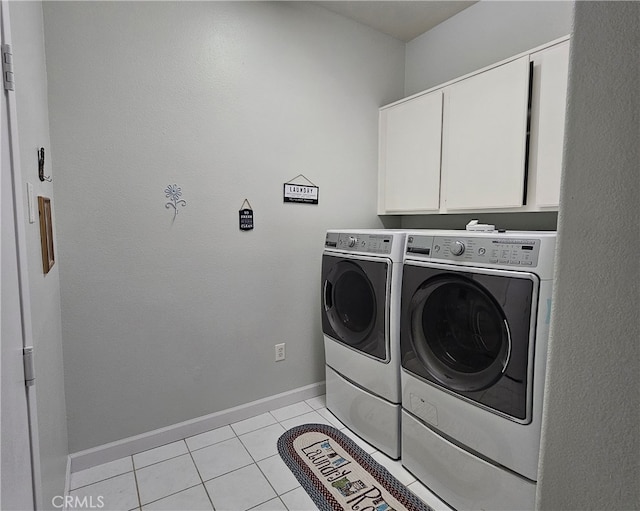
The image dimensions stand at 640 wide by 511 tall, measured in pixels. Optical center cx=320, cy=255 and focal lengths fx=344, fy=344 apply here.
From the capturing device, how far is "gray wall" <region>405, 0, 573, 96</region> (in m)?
1.85

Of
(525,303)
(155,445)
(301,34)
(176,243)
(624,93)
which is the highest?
(301,34)

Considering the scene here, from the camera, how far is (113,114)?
1694 millimetres

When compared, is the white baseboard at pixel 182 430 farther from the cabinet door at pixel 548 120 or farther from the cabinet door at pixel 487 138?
the cabinet door at pixel 548 120

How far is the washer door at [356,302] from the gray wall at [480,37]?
152cm

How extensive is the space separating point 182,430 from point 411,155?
221 centimetres

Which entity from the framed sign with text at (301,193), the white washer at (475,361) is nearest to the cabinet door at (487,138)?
the white washer at (475,361)

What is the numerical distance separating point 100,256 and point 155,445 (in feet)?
3.57

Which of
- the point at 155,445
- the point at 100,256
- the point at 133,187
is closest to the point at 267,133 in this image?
the point at 133,187

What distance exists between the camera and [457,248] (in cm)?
140

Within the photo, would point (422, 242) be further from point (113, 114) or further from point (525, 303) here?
point (113, 114)

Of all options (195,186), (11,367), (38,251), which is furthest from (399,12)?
(11,367)

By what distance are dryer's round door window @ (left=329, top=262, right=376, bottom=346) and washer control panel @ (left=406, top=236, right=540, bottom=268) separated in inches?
15.5

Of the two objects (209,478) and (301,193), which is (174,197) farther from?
(209,478)

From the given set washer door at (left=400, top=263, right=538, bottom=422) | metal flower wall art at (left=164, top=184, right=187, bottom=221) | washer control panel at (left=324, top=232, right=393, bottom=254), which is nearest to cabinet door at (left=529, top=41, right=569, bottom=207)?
washer door at (left=400, top=263, right=538, bottom=422)
